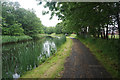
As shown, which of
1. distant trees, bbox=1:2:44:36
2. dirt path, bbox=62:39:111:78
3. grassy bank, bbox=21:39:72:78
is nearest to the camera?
dirt path, bbox=62:39:111:78

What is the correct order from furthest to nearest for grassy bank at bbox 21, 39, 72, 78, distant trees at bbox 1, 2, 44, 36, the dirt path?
distant trees at bbox 1, 2, 44, 36 → grassy bank at bbox 21, 39, 72, 78 → the dirt path

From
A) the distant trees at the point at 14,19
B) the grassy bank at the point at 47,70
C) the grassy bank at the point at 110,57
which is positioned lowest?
the grassy bank at the point at 47,70

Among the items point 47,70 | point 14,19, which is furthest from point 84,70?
point 14,19

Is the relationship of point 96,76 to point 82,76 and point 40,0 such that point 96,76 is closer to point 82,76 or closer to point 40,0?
point 82,76

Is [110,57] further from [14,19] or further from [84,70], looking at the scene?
[14,19]

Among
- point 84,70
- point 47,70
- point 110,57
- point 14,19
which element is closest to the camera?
point 84,70

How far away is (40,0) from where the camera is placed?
87.7 inches

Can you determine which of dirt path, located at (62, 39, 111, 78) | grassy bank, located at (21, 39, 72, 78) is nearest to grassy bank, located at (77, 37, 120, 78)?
dirt path, located at (62, 39, 111, 78)

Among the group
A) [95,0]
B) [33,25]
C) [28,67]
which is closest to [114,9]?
[95,0]

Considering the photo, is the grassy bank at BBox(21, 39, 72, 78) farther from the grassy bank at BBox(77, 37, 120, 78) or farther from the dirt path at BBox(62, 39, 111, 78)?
the grassy bank at BBox(77, 37, 120, 78)

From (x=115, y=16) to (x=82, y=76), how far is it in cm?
483

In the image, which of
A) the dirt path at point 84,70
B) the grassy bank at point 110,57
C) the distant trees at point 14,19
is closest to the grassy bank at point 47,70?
Answer: the dirt path at point 84,70

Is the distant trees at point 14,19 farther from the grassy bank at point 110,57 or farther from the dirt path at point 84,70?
the grassy bank at point 110,57

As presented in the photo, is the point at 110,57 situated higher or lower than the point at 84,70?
higher
